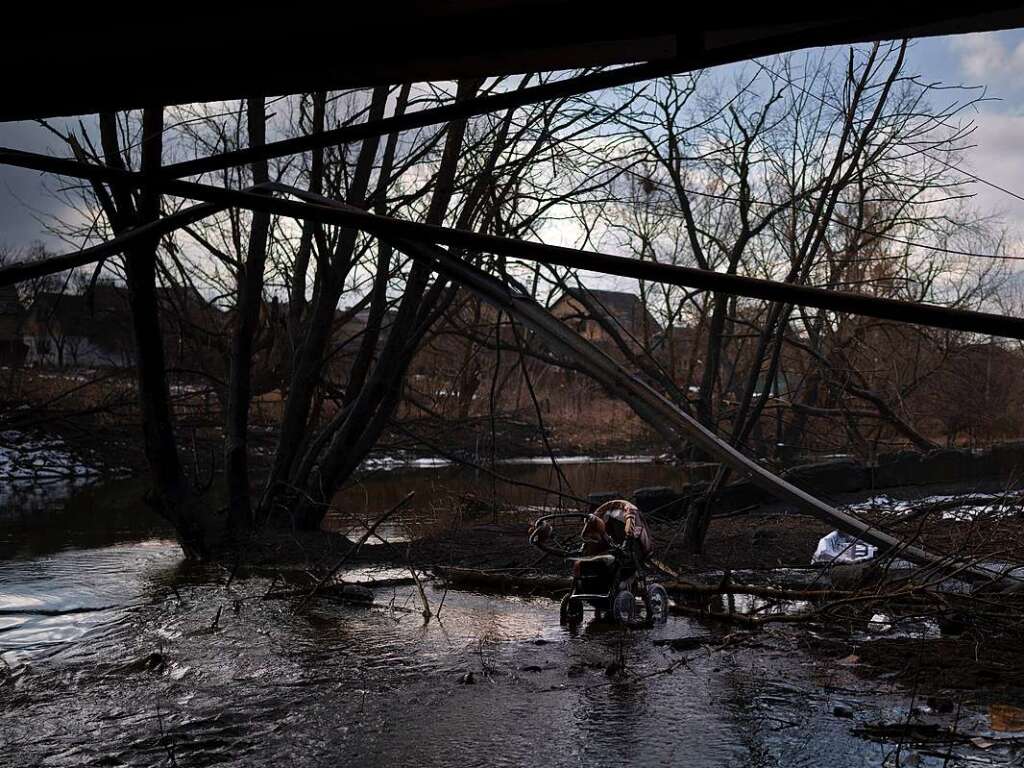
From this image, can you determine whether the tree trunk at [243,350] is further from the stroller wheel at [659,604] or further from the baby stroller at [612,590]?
the stroller wheel at [659,604]

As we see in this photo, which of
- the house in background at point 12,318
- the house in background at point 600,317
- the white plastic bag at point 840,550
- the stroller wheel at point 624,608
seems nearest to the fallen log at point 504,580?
the stroller wheel at point 624,608

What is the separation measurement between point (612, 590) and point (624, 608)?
0.17 metres

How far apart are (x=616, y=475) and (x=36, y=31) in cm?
2216

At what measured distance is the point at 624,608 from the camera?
758cm

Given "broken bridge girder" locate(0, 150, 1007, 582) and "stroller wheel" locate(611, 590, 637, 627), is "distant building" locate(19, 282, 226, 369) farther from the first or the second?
"stroller wheel" locate(611, 590, 637, 627)

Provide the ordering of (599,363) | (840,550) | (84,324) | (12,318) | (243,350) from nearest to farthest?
(599,363)
(840,550)
(243,350)
(12,318)
(84,324)

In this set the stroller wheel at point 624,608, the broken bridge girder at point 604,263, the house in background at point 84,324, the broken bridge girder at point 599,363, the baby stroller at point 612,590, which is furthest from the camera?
the house in background at point 84,324

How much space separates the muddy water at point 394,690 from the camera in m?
4.93

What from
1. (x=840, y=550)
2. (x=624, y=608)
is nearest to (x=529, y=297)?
(x=624, y=608)

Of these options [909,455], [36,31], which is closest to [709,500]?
[36,31]

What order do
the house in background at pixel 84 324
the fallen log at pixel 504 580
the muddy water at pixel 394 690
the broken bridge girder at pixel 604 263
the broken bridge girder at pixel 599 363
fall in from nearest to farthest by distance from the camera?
the broken bridge girder at pixel 604 263
the broken bridge girder at pixel 599 363
the muddy water at pixel 394 690
the fallen log at pixel 504 580
the house in background at pixel 84 324

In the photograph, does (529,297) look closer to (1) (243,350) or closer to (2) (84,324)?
(1) (243,350)

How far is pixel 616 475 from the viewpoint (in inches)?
981

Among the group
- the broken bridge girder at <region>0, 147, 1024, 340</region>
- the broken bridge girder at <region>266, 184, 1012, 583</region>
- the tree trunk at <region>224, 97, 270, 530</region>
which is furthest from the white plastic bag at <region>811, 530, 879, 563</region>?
the broken bridge girder at <region>0, 147, 1024, 340</region>
